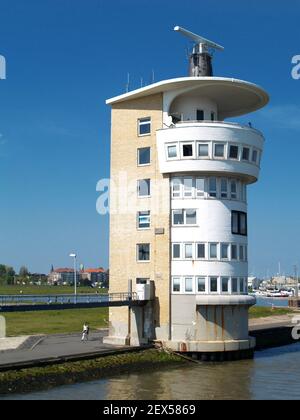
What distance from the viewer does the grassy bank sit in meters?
33.2

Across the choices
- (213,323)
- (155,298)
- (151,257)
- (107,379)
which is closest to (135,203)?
(151,257)

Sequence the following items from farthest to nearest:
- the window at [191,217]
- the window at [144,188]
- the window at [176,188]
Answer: the window at [144,188]
the window at [176,188]
the window at [191,217]

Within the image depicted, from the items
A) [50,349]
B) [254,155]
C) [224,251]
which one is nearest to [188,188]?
[224,251]

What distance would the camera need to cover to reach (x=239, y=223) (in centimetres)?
4794

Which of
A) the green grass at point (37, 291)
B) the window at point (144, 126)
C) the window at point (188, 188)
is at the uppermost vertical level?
the window at point (144, 126)

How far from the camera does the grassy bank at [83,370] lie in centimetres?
3322

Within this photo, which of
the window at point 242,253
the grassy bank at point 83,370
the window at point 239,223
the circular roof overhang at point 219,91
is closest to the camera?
the grassy bank at point 83,370

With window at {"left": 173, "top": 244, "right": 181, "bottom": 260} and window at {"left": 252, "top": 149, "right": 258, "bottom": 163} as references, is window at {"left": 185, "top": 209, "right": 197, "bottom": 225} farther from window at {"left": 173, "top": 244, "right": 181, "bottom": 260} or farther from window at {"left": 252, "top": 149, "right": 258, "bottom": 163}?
window at {"left": 252, "top": 149, "right": 258, "bottom": 163}

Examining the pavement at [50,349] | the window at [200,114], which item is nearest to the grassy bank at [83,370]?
the pavement at [50,349]

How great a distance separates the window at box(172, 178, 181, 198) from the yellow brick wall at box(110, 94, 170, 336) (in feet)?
1.63

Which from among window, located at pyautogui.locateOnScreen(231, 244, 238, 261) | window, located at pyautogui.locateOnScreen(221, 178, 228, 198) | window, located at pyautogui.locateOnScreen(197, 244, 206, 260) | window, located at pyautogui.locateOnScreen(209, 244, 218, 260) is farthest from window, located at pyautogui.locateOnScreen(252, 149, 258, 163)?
window, located at pyautogui.locateOnScreen(197, 244, 206, 260)

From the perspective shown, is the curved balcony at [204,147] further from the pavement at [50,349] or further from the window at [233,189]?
the pavement at [50,349]

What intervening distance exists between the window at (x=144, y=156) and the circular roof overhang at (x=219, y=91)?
4.11 meters

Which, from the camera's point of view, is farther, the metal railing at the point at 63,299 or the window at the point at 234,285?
the window at the point at 234,285
